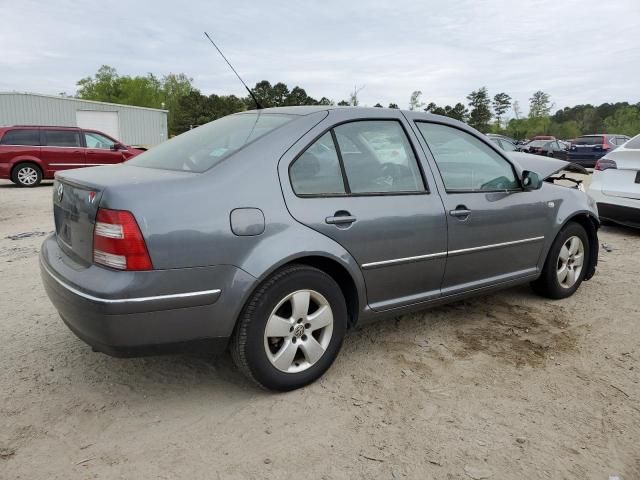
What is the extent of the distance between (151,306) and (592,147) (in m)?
23.5

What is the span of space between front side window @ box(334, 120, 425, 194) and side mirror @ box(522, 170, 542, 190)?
1029mm

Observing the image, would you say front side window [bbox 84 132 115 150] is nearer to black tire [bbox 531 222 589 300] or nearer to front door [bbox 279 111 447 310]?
front door [bbox 279 111 447 310]

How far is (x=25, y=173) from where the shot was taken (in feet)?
42.9

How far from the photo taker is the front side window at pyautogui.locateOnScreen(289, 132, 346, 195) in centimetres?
279

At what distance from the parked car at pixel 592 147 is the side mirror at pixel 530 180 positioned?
2034 cm

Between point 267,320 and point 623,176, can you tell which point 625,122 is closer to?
point 623,176

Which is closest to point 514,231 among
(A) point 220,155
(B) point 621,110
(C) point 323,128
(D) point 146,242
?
(C) point 323,128

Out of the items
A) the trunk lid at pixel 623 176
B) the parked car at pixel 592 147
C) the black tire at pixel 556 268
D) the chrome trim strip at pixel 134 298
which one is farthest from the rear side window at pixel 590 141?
the chrome trim strip at pixel 134 298

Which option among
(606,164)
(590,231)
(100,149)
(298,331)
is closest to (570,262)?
(590,231)

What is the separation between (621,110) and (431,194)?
60.9m

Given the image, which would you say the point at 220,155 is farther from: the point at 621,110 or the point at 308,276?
the point at 621,110

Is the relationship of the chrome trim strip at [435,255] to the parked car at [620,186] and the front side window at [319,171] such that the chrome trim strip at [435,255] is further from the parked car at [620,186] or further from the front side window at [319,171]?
the parked car at [620,186]

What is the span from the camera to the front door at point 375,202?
2.81m

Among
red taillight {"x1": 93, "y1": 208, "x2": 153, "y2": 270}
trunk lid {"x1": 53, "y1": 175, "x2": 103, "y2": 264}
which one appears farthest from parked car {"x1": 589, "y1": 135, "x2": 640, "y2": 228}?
trunk lid {"x1": 53, "y1": 175, "x2": 103, "y2": 264}
